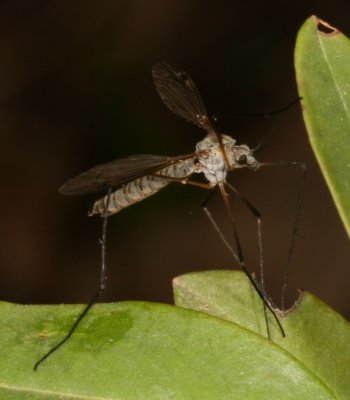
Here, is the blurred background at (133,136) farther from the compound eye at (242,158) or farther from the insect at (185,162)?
the compound eye at (242,158)

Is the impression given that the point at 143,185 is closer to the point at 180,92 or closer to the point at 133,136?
the point at 180,92

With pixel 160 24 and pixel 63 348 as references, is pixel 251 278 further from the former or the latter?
pixel 160 24

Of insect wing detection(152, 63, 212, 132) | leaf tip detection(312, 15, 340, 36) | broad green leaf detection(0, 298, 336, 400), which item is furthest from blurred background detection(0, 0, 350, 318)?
broad green leaf detection(0, 298, 336, 400)

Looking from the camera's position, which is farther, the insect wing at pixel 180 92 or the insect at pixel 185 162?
the insect wing at pixel 180 92

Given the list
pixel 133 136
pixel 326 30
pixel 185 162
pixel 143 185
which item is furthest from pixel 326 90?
pixel 133 136

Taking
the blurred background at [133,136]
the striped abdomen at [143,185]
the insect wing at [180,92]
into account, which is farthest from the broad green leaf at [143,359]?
the blurred background at [133,136]
